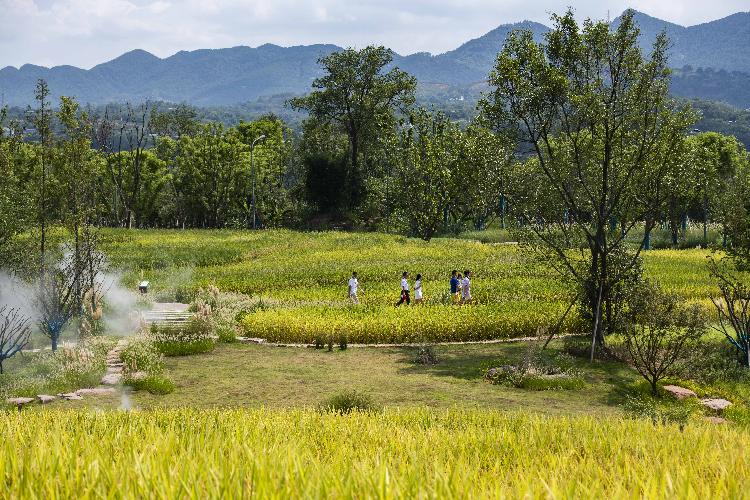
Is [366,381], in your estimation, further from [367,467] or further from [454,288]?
[367,467]

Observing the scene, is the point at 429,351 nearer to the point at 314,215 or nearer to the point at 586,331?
the point at 586,331

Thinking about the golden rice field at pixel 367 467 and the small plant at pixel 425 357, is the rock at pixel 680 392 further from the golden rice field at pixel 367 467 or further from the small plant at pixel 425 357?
the golden rice field at pixel 367 467

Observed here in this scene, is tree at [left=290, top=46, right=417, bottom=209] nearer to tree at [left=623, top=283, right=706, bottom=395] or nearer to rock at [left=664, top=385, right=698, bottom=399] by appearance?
tree at [left=623, top=283, right=706, bottom=395]

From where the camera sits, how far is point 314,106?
77000 mm

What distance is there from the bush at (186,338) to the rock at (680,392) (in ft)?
44.5

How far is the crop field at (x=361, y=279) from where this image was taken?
79.6ft

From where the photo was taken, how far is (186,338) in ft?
74.5

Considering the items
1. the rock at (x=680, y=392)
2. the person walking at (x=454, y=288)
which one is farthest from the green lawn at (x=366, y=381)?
the person walking at (x=454, y=288)

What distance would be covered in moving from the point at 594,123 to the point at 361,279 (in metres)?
18.9

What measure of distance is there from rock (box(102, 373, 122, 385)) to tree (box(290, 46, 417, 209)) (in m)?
59.5

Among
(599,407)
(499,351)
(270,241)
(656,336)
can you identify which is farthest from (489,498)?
(270,241)

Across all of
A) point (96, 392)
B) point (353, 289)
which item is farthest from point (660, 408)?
point (353, 289)

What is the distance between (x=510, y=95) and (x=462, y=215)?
57705 millimetres

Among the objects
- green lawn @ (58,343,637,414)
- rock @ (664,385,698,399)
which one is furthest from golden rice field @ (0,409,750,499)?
rock @ (664,385,698,399)
